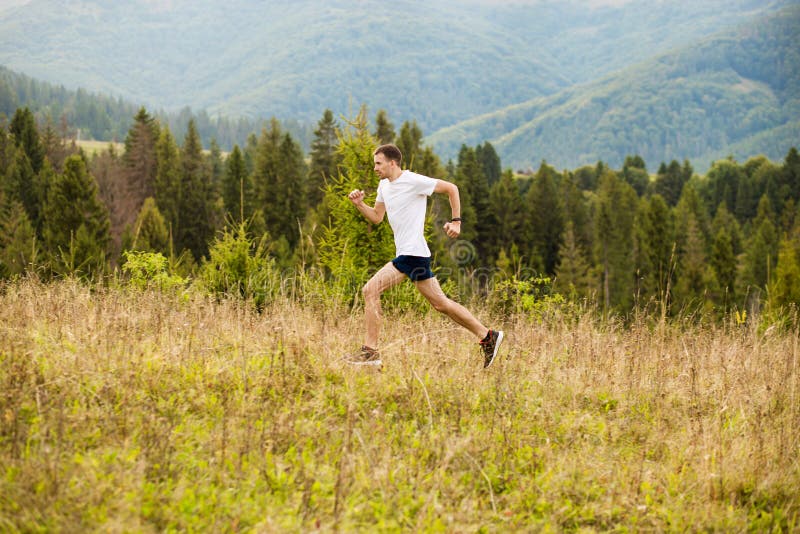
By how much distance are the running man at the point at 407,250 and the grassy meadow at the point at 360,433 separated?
12.9 inches

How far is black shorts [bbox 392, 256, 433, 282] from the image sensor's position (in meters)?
6.14

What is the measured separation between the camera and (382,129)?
55.1 meters

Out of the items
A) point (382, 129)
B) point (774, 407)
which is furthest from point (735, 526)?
point (382, 129)

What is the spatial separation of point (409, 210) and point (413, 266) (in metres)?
0.54

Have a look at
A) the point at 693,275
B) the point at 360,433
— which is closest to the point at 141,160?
the point at 693,275

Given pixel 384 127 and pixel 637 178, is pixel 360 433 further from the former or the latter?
pixel 637 178

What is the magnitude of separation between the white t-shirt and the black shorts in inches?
2.1

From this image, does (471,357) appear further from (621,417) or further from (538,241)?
(538,241)

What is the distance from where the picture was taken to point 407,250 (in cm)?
611

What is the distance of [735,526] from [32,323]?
20.1ft

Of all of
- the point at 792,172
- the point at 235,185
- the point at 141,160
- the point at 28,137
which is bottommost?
the point at 792,172

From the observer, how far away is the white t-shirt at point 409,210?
6.15 meters

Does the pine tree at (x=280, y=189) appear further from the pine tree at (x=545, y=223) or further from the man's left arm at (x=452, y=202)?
the man's left arm at (x=452, y=202)

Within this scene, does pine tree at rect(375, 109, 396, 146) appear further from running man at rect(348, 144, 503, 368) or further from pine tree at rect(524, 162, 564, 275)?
running man at rect(348, 144, 503, 368)
